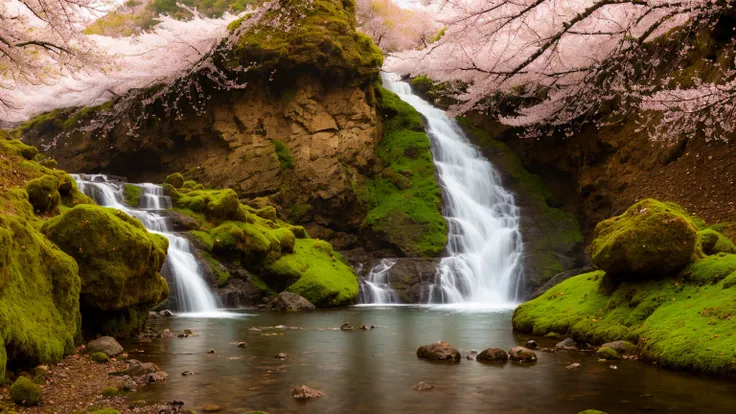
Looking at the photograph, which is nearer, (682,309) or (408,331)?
(682,309)

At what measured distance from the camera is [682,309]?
9.48 meters

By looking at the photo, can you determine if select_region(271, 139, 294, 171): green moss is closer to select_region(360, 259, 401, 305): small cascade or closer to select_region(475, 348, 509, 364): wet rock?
select_region(360, 259, 401, 305): small cascade

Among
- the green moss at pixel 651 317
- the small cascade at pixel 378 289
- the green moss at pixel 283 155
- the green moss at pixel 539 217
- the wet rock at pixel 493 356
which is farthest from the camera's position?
the green moss at pixel 283 155

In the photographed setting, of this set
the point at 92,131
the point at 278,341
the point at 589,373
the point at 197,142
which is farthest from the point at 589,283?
the point at 92,131

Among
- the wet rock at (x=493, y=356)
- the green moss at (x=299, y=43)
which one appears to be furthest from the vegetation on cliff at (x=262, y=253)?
the wet rock at (x=493, y=356)

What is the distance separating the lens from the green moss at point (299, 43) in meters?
27.6

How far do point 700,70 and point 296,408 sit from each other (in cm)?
1930

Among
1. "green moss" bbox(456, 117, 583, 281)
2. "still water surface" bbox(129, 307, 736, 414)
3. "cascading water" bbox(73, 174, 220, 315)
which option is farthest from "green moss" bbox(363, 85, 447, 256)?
"still water surface" bbox(129, 307, 736, 414)

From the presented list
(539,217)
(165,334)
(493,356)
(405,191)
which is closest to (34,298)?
(165,334)

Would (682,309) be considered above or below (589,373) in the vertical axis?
above

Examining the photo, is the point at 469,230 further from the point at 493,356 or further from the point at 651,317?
the point at 493,356

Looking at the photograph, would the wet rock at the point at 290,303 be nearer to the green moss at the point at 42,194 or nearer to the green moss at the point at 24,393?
the green moss at the point at 42,194

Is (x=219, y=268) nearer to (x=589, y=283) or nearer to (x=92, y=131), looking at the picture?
(x=589, y=283)

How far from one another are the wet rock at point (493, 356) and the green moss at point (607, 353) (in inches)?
55.6
